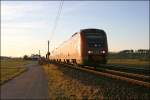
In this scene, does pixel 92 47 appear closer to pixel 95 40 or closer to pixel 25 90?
pixel 95 40

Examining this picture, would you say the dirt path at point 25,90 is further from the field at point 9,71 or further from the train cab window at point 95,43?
the train cab window at point 95,43

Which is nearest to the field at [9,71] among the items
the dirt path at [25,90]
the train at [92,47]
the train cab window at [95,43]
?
the dirt path at [25,90]

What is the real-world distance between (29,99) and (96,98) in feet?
11.2

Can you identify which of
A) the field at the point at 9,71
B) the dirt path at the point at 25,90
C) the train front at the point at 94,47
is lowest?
the field at the point at 9,71

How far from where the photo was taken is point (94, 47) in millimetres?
29188

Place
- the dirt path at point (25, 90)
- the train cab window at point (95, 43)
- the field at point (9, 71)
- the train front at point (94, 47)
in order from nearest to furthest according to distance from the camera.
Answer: the dirt path at point (25, 90) → the train front at point (94, 47) → the train cab window at point (95, 43) → the field at point (9, 71)

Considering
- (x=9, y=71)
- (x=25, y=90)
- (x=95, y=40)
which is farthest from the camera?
(x=9, y=71)

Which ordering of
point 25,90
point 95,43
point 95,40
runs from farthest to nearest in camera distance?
point 95,40
point 95,43
point 25,90

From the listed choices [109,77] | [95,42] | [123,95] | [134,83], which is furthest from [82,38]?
[123,95]

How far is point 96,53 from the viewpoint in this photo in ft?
94.8

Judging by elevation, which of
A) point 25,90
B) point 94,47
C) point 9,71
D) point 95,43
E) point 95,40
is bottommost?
point 9,71

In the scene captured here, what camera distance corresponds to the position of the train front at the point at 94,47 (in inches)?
1133

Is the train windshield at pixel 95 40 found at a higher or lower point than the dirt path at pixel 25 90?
higher

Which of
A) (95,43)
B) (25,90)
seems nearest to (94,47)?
(95,43)
